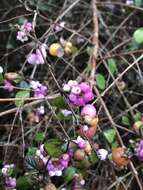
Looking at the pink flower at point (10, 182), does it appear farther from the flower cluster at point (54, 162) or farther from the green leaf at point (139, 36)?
the green leaf at point (139, 36)

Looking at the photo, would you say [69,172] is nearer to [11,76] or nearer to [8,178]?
[8,178]

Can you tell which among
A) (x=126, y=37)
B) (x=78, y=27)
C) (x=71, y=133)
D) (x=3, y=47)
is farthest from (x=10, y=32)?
(x=71, y=133)

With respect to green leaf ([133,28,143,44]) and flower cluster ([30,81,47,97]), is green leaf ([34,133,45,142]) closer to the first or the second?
flower cluster ([30,81,47,97])

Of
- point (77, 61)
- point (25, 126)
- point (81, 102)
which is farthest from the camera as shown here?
point (77, 61)

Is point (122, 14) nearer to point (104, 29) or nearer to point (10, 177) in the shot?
point (104, 29)

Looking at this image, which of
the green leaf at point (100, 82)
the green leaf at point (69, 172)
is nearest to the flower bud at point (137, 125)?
the green leaf at point (100, 82)

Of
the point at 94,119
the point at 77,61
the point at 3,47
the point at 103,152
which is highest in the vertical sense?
the point at 3,47
